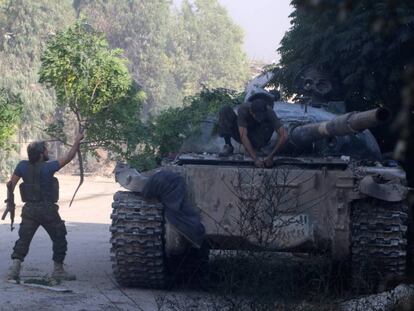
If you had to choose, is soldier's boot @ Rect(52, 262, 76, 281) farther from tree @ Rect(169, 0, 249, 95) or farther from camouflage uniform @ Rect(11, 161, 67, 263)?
tree @ Rect(169, 0, 249, 95)

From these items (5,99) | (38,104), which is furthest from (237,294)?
(38,104)

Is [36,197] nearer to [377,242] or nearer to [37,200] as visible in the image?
[37,200]

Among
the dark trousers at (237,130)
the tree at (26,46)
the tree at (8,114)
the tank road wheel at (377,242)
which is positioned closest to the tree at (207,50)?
the tree at (26,46)

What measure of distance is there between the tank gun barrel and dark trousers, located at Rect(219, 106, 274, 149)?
0.80 ft

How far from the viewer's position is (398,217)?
7805 mm

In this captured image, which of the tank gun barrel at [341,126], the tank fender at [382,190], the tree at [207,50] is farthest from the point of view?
the tree at [207,50]

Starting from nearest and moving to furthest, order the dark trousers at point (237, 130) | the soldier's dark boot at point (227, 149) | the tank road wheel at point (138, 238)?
the tank road wheel at point (138, 238) < the dark trousers at point (237, 130) < the soldier's dark boot at point (227, 149)

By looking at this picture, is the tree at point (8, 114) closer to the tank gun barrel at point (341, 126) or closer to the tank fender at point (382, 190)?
the tank gun barrel at point (341, 126)

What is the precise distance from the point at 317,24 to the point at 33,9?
34.3 metres

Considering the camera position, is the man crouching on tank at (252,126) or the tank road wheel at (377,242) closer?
the tank road wheel at (377,242)

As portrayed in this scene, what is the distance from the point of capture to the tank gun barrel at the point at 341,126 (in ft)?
21.8

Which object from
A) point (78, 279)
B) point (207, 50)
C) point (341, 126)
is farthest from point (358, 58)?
point (207, 50)

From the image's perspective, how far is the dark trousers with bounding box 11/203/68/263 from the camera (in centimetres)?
855

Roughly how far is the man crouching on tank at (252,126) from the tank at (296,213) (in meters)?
0.20
